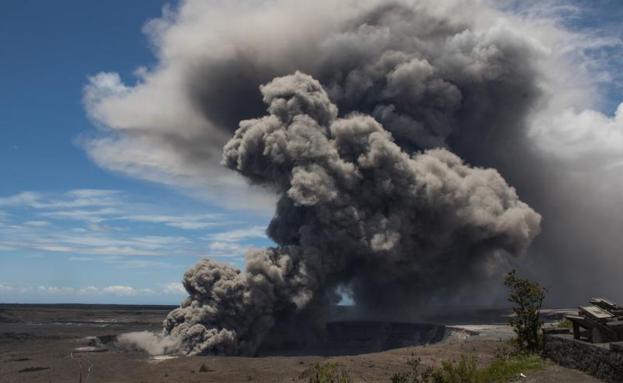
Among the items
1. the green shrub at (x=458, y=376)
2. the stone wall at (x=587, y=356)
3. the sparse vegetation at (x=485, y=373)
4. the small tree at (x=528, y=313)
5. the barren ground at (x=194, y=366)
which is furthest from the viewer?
the barren ground at (x=194, y=366)

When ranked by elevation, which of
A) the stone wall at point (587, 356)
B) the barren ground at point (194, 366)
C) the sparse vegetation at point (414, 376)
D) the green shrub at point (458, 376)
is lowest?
the barren ground at point (194, 366)

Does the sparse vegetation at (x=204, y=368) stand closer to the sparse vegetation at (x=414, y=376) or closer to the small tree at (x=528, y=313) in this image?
the sparse vegetation at (x=414, y=376)

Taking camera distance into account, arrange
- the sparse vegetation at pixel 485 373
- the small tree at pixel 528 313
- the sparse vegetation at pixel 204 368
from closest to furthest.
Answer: the sparse vegetation at pixel 485 373 → the small tree at pixel 528 313 → the sparse vegetation at pixel 204 368

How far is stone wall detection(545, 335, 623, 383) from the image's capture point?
1684 centimetres

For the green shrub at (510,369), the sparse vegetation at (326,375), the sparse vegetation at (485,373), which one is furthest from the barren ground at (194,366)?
the sparse vegetation at (485,373)

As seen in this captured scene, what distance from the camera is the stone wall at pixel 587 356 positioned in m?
16.8

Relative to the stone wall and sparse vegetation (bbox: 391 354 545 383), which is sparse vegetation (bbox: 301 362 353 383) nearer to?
sparse vegetation (bbox: 391 354 545 383)

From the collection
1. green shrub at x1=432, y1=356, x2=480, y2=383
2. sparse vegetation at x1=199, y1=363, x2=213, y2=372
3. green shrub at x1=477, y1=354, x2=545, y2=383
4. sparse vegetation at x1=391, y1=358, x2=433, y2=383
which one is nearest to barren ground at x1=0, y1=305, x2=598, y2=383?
sparse vegetation at x1=199, y1=363, x2=213, y2=372

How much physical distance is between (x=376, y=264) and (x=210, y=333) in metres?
22.3

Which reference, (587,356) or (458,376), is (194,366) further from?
(587,356)

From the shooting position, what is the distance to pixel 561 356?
21.5 m

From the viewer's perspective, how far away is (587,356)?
752 inches

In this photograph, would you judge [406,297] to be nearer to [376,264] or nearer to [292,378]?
[376,264]

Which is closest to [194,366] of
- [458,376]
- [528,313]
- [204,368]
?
[204,368]
